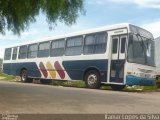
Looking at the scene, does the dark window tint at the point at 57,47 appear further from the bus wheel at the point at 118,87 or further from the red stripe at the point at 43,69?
the bus wheel at the point at 118,87

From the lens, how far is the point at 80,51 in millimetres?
20156

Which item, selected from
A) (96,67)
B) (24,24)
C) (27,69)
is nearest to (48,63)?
(27,69)

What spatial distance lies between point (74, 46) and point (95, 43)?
75.1 inches

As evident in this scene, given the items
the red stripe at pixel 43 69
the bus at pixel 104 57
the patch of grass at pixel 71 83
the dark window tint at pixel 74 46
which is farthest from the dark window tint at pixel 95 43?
the red stripe at pixel 43 69

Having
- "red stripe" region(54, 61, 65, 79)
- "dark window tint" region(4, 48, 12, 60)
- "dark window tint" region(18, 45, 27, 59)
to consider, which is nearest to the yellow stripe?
"red stripe" region(54, 61, 65, 79)

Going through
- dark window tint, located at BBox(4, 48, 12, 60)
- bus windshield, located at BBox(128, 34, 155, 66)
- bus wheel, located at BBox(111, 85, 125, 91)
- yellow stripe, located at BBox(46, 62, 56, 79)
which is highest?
dark window tint, located at BBox(4, 48, 12, 60)

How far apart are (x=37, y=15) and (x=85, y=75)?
8.38 metres

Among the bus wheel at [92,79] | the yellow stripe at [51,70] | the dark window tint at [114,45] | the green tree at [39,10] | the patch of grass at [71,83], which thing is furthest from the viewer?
the yellow stripe at [51,70]

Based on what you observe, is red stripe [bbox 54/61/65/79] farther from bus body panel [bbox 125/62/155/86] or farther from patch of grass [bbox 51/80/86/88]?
bus body panel [bbox 125/62/155/86]

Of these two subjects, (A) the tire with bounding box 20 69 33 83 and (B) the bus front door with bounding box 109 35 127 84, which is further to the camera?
(A) the tire with bounding box 20 69 33 83

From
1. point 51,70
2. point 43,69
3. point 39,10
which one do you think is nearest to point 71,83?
point 51,70

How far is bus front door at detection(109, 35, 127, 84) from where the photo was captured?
17469mm

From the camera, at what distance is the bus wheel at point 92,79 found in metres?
18.7

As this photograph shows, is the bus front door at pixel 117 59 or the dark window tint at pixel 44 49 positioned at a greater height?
the dark window tint at pixel 44 49
